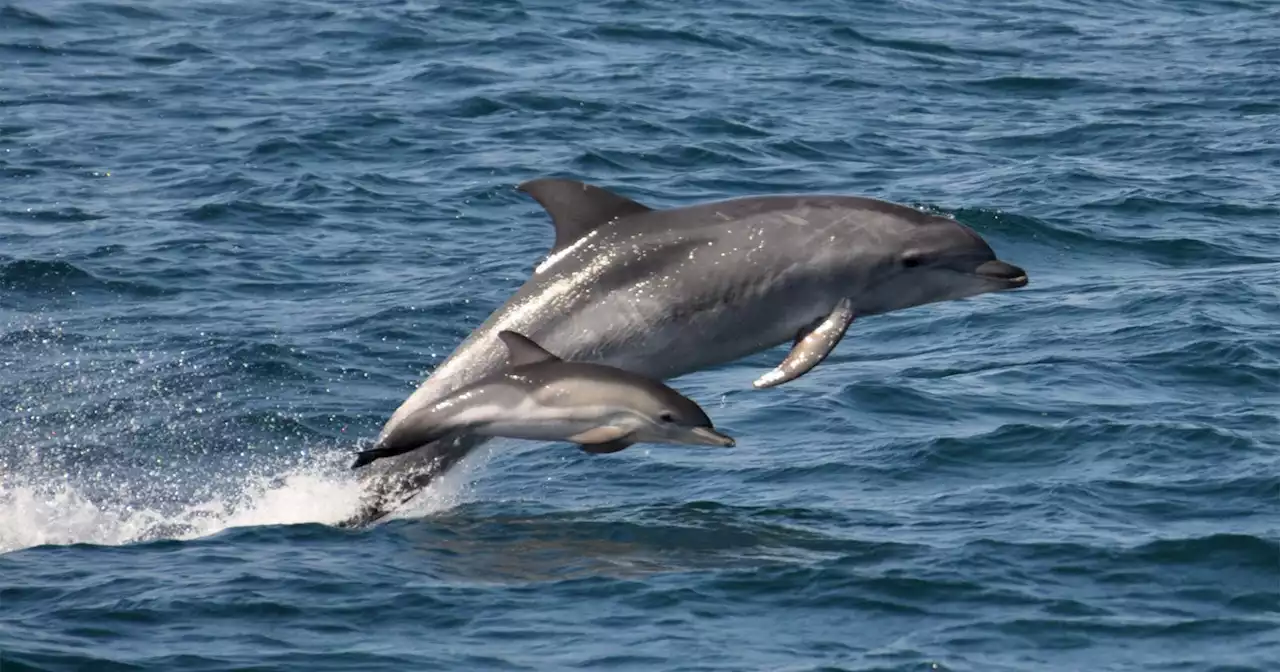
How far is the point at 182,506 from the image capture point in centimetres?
1321

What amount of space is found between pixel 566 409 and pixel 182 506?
11.1ft

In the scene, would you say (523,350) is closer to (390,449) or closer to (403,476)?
(390,449)

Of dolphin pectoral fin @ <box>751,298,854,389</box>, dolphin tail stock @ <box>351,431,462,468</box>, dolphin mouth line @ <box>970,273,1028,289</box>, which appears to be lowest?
dolphin tail stock @ <box>351,431,462,468</box>

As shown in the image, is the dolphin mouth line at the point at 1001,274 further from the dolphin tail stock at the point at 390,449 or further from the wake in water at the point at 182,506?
the wake in water at the point at 182,506

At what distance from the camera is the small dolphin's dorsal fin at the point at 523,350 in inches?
428

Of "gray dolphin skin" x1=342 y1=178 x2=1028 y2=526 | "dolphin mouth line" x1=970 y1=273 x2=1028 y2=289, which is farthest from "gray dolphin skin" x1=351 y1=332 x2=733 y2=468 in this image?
"dolphin mouth line" x1=970 y1=273 x2=1028 y2=289

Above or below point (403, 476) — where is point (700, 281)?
above

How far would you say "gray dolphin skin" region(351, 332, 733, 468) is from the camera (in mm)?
10875

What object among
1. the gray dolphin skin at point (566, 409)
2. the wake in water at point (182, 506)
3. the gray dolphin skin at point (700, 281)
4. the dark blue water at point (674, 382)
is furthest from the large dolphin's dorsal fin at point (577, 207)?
the wake in water at point (182, 506)

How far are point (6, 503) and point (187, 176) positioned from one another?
863cm

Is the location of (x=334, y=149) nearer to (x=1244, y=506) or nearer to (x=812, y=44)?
(x=812, y=44)

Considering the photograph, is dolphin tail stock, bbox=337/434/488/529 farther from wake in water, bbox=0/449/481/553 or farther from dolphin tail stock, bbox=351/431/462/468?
dolphin tail stock, bbox=351/431/462/468

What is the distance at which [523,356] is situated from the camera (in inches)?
430

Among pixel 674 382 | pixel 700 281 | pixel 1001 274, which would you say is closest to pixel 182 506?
pixel 700 281
